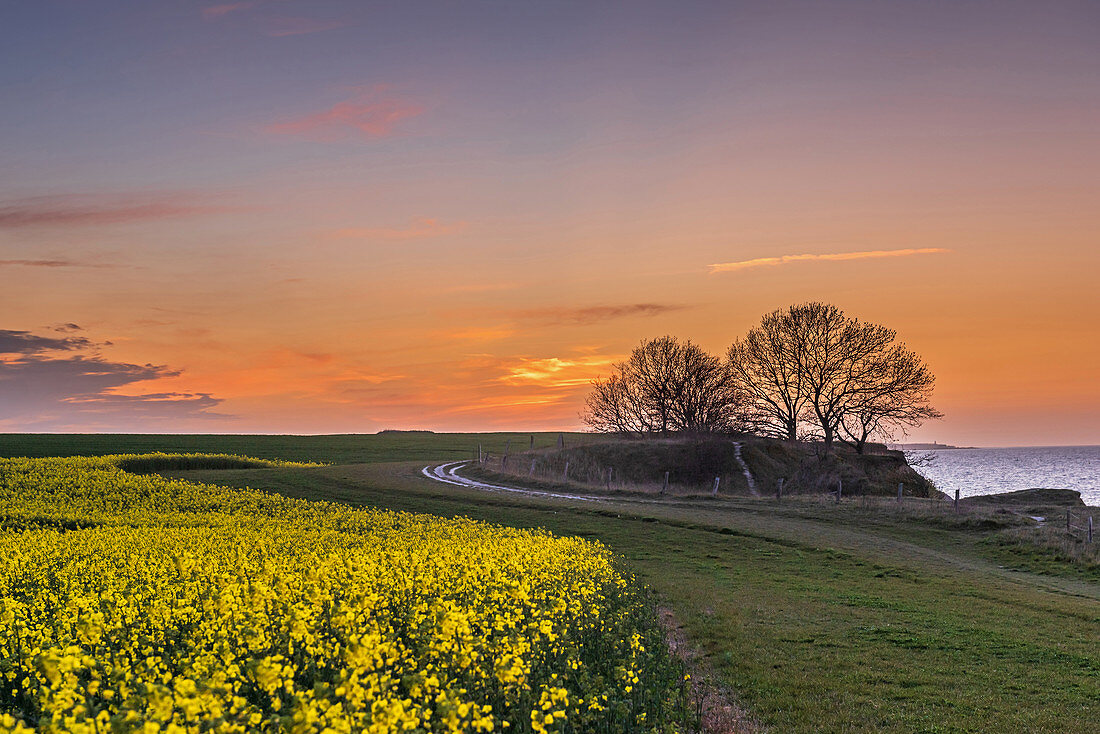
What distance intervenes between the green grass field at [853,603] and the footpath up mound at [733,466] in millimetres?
11184

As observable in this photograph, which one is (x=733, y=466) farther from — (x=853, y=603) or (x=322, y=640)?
(x=322, y=640)

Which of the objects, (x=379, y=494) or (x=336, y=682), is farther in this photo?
(x=379, y=494)

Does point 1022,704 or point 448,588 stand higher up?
point 448,588

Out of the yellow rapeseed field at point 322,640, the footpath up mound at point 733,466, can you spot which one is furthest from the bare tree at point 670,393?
the yellow rapeseed field at point 322,640

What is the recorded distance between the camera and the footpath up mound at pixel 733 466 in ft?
182

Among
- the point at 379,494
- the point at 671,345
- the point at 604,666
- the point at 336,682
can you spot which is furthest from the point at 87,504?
the point at 671,345

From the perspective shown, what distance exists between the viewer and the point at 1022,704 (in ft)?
42.0

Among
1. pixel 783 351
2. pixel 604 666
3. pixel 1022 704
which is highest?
pixel 783 351

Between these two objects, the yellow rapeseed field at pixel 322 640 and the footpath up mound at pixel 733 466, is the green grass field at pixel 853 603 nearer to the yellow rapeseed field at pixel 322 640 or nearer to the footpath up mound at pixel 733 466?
the yellow rapeseed field at pixel 322 640

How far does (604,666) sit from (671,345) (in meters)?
73.3

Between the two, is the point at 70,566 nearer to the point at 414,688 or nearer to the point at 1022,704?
the point at 414,688

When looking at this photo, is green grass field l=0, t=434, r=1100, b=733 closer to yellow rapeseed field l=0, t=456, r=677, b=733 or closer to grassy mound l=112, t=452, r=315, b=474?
yellow rapeseed field l=0, t=456, r=677, b=733

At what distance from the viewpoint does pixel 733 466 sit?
57.1 m

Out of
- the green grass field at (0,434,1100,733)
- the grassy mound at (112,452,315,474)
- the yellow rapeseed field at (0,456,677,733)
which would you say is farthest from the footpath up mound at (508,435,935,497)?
the yellow rapeseed field at (0,456,677,733)
